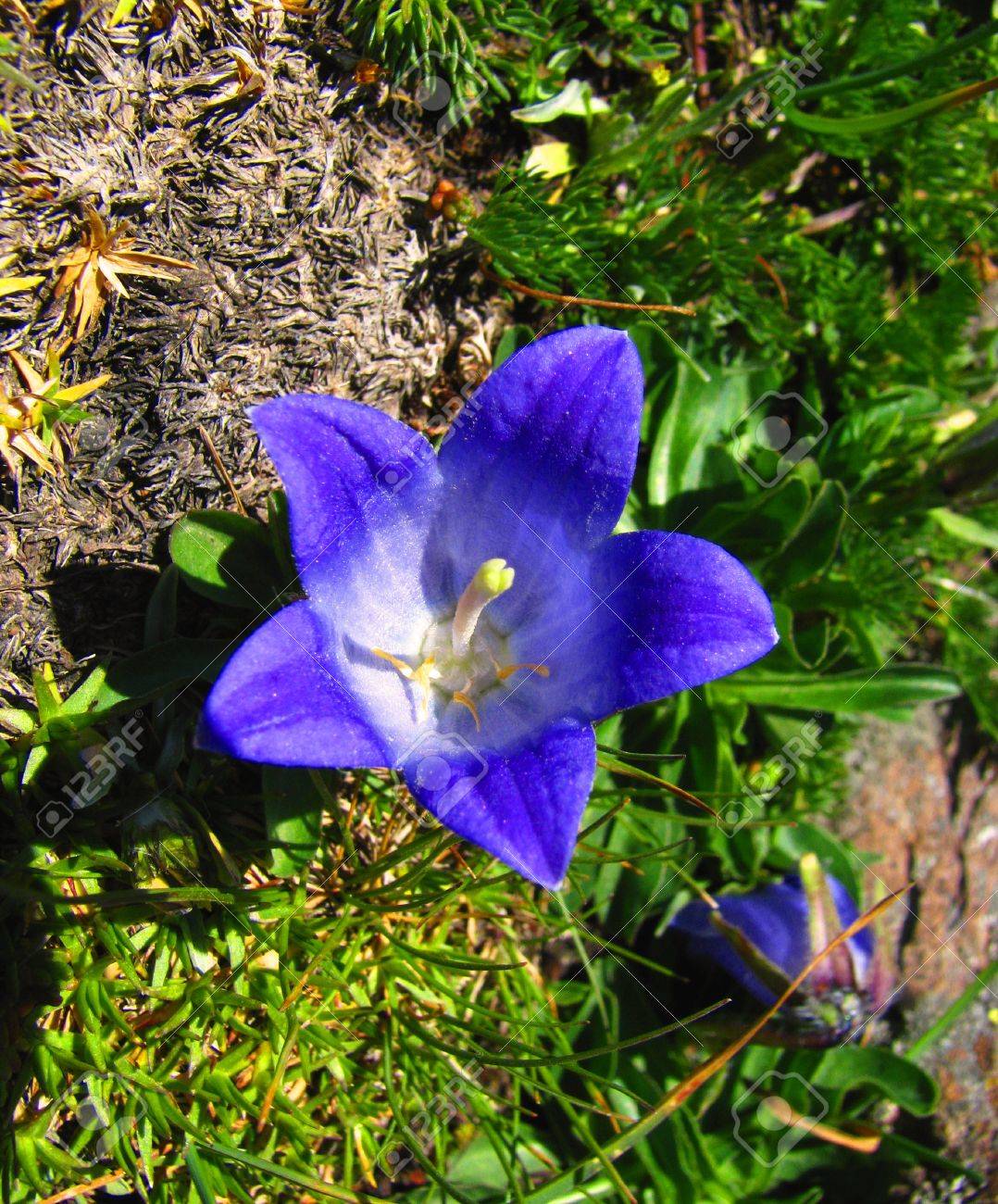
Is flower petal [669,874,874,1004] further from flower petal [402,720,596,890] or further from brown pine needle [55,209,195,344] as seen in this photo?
brown pine needle [55,209,195,344]

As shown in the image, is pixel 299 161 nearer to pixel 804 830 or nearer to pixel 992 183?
pixel 804 830

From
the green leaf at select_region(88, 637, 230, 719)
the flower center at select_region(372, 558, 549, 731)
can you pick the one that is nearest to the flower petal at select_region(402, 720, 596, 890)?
the flower center at select_region(372, 558, 549, 731)

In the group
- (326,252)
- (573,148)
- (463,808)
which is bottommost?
(463,808)

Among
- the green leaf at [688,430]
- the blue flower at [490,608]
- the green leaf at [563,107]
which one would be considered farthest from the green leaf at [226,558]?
the green leaf at [563,107]

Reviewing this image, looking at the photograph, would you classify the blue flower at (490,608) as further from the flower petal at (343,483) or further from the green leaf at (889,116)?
the green leaf at (889,116)

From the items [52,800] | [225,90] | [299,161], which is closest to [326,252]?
[299,161]

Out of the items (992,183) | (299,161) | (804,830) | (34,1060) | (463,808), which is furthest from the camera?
(992,183)
